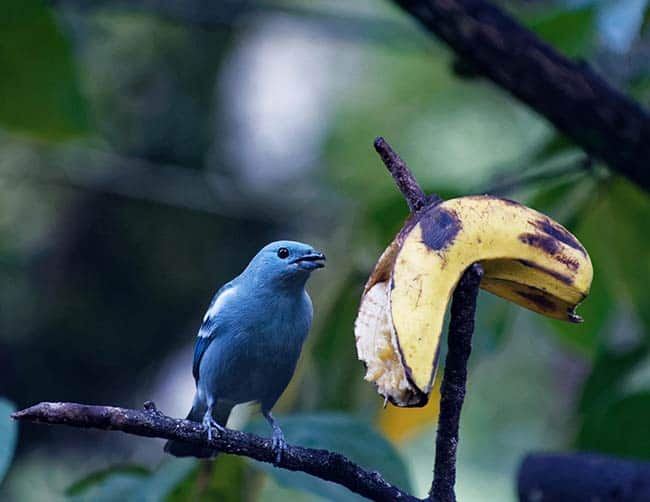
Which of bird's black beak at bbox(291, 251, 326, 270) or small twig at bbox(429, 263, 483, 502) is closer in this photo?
small twig at bbox(429, 263, 483, 502)

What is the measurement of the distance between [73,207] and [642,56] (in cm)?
308

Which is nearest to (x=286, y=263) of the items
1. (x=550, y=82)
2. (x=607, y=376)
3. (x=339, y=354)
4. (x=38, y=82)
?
(x=339, y=354)

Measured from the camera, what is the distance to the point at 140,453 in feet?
15.7

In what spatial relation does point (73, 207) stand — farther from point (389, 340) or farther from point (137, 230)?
point (389, 340)

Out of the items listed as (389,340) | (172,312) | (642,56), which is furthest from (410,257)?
(172,312)

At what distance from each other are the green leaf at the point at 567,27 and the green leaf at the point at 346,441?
1.49 meters

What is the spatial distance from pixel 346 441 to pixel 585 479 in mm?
688

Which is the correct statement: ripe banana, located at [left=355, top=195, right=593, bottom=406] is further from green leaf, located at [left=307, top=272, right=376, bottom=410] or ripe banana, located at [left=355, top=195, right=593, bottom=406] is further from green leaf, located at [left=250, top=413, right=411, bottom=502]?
green leaf, located at [left=307, top=272, right=376, bottom=410]

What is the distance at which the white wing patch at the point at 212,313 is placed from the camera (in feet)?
8.50

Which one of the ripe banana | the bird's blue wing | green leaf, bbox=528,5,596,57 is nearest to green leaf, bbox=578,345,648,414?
green leaf, bbox=528,5,596,57

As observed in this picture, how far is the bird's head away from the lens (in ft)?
7.98

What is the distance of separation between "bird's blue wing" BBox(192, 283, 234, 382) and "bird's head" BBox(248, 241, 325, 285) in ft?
0.45

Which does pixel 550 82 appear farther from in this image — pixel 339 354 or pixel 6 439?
pixel 6 439

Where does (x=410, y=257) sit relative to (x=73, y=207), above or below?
below
